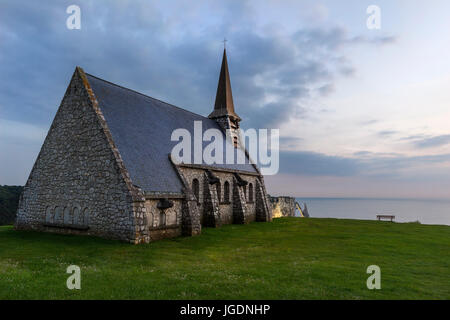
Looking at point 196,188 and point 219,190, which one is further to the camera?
point 219,190

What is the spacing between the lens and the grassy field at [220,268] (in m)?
8.16

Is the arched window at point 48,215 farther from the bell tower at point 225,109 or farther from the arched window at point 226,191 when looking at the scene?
the bell tower at point 225,109

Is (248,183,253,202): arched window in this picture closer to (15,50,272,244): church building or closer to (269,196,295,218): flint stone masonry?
(269,196,295,218): flint stone masonry

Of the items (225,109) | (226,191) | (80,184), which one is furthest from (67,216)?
(225,109)

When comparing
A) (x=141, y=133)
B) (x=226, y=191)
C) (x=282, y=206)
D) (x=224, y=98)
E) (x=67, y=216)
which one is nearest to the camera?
(x=67, y=216)

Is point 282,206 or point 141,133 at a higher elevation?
point 141,133

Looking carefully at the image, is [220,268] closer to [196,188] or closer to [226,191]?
[196,188]

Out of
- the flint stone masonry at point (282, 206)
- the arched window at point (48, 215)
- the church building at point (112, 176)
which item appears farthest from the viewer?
the flint stone masonry at point (282, 206)

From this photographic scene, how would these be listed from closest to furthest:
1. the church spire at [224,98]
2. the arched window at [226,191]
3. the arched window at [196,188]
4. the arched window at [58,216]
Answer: the arched window at [58,216] → the arched window at [196,188] → the arched window at [226,191] → the church spire at [224,98]

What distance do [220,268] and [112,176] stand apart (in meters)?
9.04

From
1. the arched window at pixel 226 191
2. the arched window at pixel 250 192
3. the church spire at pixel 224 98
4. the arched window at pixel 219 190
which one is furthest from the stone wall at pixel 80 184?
the church spire at pixel 224 98

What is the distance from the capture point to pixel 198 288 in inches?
333

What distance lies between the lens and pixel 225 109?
37938 mm

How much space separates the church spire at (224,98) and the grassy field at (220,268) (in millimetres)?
22053
